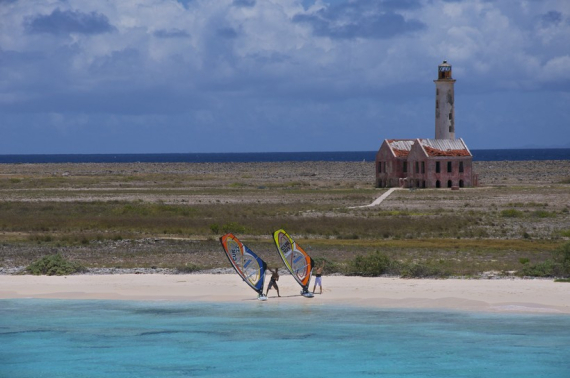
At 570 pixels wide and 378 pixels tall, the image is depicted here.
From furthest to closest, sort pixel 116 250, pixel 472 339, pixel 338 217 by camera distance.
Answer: pixel 338 217 → pixel 116 250 → pixel 472 339

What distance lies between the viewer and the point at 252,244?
36.8 m

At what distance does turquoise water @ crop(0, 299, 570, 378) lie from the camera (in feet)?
63.3

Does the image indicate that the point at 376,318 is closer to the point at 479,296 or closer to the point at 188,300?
the point at 479,296

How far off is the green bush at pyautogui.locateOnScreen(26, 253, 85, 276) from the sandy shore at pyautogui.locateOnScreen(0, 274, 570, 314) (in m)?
0.76

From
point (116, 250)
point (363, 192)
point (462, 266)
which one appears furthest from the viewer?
point (363, 192)

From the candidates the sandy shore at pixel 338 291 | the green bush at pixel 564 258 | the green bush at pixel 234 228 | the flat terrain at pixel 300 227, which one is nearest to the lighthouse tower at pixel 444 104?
the flat terrain at pixel 300 227

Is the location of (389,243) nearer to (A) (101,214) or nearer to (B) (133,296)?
(B) (133,296)

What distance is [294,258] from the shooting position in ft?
80.4

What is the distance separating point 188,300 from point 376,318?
5428mm

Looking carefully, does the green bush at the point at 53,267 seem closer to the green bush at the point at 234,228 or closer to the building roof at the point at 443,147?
the green bush at the point at 234,228

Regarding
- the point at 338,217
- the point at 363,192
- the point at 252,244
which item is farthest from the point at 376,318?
the point at 363,192

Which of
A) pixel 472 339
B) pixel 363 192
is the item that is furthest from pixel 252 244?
pixel 363 192

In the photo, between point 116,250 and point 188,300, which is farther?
point 116,250

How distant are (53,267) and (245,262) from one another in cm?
814
